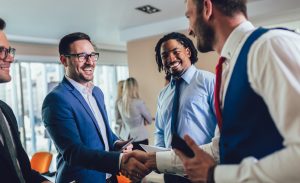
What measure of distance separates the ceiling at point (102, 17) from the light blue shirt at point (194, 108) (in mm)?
2063

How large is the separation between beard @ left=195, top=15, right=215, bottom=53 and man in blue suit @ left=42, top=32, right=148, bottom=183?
0.77 metres

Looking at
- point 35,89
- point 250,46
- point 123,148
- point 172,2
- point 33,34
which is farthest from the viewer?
point 35,89

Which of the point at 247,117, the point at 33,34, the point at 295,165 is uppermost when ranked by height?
the point at 33,34

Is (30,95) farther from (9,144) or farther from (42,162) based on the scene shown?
(9,144)

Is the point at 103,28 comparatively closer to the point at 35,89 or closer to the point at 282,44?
the point at 35,89

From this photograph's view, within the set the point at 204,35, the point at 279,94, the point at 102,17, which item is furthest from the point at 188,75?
the point at 102,17

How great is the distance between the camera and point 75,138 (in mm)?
1699

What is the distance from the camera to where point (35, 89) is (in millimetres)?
6090

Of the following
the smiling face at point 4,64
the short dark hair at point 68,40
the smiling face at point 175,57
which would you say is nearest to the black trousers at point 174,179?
the smiling face at point 175,57

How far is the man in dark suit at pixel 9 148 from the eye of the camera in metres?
1.37

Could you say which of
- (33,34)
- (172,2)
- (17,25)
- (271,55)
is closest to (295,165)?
(271,55)

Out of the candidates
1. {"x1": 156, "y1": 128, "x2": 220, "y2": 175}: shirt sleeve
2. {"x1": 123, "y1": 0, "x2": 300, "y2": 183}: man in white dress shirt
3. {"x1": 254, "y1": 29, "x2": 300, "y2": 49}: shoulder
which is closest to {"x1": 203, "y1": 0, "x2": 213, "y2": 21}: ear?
{"x1": 123, "y1": 0, "x2": 300, "y2": 183}: man in white dress shirt

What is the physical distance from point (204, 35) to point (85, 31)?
4.72 metres

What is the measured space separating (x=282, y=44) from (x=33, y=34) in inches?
205
